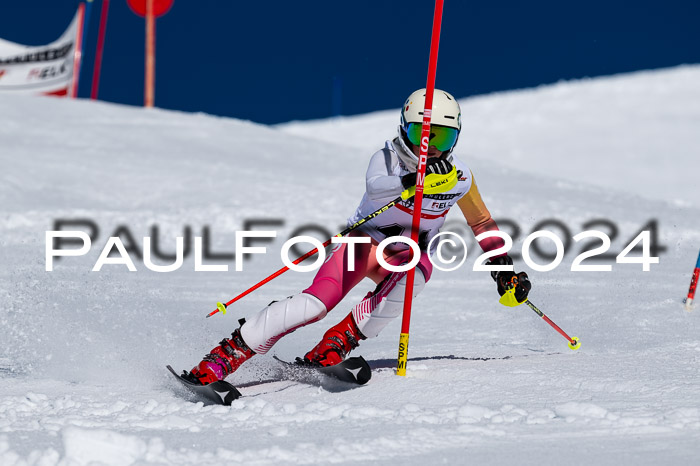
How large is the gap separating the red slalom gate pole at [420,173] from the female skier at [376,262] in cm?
7

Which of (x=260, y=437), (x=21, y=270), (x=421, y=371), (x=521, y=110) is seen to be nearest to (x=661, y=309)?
(x=421, y=371)

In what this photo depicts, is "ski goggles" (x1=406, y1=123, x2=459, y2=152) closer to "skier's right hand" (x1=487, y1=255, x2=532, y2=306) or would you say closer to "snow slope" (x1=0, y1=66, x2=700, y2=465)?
"skier's right hand" (x1=487, y1=255, x2=532, y2=306)

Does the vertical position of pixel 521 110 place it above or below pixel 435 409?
above

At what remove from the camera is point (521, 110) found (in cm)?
3173

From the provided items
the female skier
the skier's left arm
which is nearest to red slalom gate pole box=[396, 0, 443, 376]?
the female skier

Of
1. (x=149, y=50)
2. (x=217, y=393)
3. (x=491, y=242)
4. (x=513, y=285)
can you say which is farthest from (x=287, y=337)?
(x=149, y=50)

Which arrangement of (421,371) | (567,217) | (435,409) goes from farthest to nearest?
1. (567,217)
2. (421,371)
3. (435,409)

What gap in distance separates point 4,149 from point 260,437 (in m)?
A: 11.2

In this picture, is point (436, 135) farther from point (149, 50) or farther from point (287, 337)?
point (149, 50)

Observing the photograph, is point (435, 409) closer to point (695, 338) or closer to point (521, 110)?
point (695, 338)

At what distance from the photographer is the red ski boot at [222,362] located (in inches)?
157

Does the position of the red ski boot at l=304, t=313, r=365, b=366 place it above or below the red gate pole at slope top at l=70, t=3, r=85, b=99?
below

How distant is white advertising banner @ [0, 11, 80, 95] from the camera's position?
763 inches

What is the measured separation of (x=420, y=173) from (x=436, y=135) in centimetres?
25
